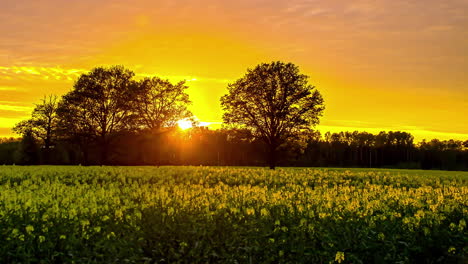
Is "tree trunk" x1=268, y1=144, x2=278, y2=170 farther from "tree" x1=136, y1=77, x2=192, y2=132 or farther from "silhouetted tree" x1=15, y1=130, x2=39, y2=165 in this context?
"silhouetted tree" x1=15, y1=130, x2=39, y2=165

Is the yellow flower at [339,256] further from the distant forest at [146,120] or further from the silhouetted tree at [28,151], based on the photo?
the silhouetted tree at [28,151]

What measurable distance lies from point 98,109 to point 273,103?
19.2 meters

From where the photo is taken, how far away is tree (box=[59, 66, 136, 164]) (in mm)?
48250

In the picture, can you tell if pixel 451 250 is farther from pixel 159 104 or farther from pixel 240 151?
pixel 240 151

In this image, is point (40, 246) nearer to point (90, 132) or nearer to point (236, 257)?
point (236, 257)

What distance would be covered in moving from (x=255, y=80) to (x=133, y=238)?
3386 cm

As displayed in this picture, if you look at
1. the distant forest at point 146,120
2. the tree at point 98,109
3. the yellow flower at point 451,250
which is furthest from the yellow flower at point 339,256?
the tree at point 98,109

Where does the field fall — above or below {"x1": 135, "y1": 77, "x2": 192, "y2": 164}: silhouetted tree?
below

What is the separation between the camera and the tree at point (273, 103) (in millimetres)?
41250

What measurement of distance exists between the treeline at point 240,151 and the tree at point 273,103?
50.7 inches

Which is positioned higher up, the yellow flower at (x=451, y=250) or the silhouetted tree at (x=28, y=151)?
the silhouetted tree at (x=28, y=151)

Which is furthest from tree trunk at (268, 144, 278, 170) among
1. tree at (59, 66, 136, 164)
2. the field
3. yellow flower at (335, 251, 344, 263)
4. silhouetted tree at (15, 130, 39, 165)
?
silhouetted tree at (15, 130, 39, 165)

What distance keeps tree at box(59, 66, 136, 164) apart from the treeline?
1639 millimetres

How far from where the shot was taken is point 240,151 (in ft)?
322
